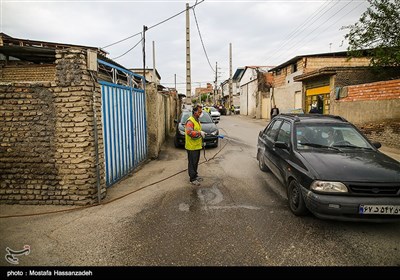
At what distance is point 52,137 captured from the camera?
418 centimetres

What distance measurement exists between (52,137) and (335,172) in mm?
4745

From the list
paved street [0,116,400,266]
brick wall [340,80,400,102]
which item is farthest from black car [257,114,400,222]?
brick wall [340,80,400,102]

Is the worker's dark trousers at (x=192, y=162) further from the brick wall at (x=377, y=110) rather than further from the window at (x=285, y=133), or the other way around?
the brick wall at (x=377, y=110)

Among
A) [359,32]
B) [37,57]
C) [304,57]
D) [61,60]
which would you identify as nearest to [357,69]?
[359,32]

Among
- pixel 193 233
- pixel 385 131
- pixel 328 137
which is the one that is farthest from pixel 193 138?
pixel 385 131

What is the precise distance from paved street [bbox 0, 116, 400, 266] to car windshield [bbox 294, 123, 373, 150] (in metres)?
1.24

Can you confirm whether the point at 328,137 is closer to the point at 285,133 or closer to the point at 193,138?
the point at 285,133

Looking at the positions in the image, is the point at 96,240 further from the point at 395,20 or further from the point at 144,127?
the point at 395,20

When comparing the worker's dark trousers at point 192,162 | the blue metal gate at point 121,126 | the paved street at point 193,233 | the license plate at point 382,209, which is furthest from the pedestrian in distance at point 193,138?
the license plate at point 382,209

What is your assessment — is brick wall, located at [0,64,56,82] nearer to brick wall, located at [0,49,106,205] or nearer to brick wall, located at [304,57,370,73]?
brick wall, located at [0,49,106,205]

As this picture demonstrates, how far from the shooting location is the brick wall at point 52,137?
4051 mm

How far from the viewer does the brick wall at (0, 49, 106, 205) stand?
4.05 meters

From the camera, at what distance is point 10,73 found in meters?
10.1
